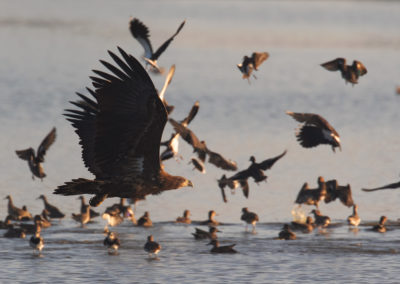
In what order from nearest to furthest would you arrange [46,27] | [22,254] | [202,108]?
[22,254] < [202,108] < [46,27]

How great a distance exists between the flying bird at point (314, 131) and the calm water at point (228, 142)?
6.31ft

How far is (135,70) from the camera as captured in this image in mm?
12359

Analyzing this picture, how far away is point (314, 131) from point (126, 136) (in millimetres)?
9353

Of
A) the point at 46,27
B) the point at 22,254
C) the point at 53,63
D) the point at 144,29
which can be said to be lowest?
the point at 22,254

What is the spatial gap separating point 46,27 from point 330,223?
184ft

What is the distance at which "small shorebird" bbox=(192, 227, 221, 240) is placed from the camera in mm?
20284

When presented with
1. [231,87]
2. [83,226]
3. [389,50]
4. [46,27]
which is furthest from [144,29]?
[46,27]

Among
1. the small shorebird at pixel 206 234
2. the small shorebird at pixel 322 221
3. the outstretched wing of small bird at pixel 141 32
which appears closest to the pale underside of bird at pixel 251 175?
the small shorebird at pixel 322 221

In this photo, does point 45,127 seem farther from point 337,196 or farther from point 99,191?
point 99,191

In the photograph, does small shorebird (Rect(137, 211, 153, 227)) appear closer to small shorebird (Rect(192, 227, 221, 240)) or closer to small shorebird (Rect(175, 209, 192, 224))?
small shorebird (Rect(175, 209, 192, 224))

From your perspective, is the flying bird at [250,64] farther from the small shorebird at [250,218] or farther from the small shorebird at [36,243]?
the small shorebird at [36,243]

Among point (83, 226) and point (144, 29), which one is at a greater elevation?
point (144, 29)

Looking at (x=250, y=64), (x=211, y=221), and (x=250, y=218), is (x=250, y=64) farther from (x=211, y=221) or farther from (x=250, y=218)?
(x=211, y=221)

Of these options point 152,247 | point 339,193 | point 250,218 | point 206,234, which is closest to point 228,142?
point 339,193
